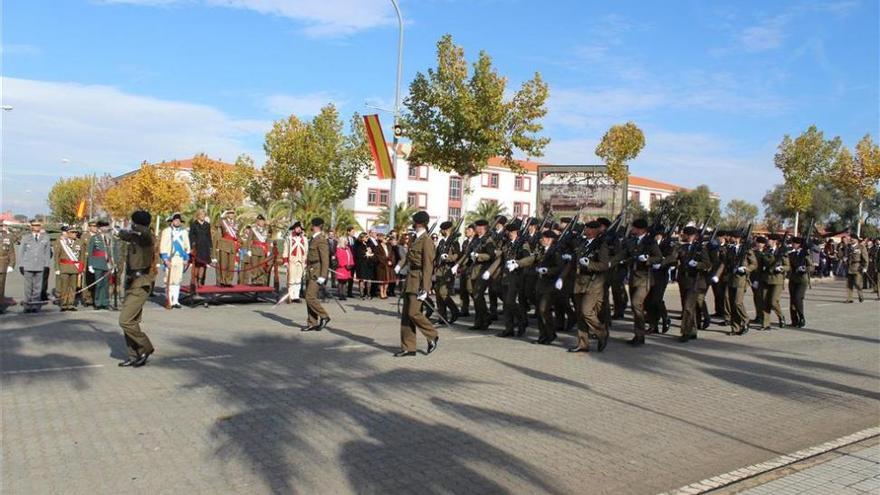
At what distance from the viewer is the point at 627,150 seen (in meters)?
48.9

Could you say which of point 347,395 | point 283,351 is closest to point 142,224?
point 283,351

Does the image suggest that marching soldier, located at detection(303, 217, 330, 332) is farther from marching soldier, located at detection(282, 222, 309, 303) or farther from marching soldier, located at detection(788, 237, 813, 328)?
marching soldier, located at detection(788, 237, 813, 328)

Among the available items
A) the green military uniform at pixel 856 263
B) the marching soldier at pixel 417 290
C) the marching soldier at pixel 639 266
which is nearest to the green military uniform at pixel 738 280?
the marching soldier at pixel 639 266

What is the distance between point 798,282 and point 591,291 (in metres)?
6.89

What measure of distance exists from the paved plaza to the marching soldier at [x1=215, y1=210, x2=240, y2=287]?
5085mm

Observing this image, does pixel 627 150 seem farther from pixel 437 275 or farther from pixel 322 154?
pixel 437 275

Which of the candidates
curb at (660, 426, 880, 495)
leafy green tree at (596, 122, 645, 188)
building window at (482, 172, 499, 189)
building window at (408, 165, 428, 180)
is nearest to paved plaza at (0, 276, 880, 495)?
curb at (660, 426, 880, 495)

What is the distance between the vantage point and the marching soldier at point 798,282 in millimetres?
14312

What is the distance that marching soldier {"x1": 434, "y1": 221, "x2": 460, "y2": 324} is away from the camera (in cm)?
1312

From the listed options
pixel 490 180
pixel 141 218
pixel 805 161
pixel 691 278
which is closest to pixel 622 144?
pixel 805 161

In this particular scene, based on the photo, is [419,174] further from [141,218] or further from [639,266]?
[141,218]

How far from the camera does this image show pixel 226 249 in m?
16.6

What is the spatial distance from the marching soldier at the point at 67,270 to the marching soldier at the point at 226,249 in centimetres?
330

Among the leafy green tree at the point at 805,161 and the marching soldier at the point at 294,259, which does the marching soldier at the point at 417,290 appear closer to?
the marching soldier at the point at 294,259
